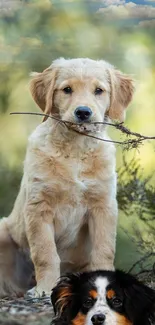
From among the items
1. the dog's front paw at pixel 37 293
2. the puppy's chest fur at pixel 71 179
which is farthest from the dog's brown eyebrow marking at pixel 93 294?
the puppy's chest fur at pixel 71 179

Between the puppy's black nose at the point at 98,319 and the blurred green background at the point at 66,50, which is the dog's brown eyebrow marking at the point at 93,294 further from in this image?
the blurred green background at the point at 66,50

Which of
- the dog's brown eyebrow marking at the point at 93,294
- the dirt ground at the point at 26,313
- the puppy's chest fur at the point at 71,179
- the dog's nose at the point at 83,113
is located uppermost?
the dog's nose at the point at 83,113

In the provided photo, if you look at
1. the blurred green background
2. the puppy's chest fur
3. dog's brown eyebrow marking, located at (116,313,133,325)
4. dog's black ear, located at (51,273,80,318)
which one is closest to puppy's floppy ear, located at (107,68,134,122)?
the puppy's chest fur

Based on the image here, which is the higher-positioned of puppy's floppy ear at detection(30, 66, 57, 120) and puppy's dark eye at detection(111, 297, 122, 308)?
puppy's floppy ear at detection(30, 66, 57, 120)

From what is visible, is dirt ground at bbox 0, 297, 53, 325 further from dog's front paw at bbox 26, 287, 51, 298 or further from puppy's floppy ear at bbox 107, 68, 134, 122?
puppy's floppy ear at bbox 107, 68, 134, 122

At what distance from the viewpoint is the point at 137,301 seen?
10.5 ft

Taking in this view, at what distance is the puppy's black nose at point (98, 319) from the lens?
307 centimetres

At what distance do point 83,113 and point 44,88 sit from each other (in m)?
0.26

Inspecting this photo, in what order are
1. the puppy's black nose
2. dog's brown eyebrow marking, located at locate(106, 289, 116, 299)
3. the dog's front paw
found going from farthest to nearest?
the dog's front paw < dog's brown eyebrow marking, located at locate(106, 289, 116, 299) < the puppy's black nose

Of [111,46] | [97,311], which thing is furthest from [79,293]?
[111,46]

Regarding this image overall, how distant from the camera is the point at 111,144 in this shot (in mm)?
3893

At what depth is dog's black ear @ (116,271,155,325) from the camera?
125 inches

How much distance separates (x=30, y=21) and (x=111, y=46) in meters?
0.30

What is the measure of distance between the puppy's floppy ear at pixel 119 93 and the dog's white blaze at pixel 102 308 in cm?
74
